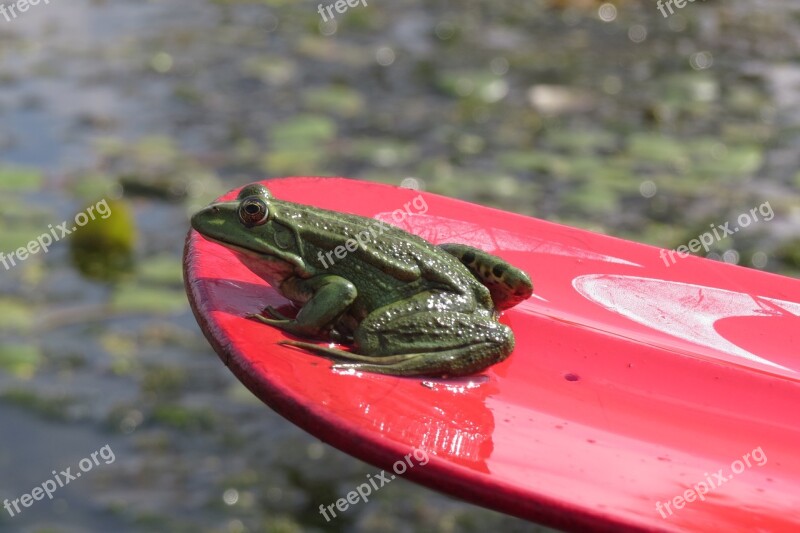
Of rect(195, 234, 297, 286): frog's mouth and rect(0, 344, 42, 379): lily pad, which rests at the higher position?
rect(195, 234, 297, 286): frog's mouth

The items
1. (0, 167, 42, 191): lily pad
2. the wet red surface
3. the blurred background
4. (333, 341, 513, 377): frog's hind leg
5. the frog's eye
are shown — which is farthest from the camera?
(0, 167, 42, 191): lily pad

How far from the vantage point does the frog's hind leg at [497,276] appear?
8.20 feet

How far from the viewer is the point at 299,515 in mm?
3975

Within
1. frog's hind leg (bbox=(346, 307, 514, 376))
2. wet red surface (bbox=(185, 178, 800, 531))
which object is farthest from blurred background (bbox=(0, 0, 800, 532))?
frog's hind leg (bbox=(346, 307, 514, 376))

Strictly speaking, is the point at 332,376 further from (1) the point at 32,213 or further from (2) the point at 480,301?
(1) the point at 32,213

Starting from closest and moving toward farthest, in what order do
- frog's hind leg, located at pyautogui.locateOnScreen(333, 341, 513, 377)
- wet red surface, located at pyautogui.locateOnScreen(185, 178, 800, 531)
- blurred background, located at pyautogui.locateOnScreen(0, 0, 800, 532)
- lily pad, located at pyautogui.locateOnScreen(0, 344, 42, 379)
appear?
1. wet red surface, located at pyautogui.locateOnScreen(185, 178, 800, 531)
2. frog's hind leg, located at pyautogui.locateOnScreen(333, 341, 513, 377)
3. blurred background, located at pyautogui.locateOnScreen(0, 0, 800, 532)
4. lily pad, located at pyautogui.locateOnScreen(0, 344, 42, 379)

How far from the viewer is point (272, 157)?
624cm

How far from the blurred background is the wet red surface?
1357mm

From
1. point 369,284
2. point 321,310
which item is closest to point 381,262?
point 369,284

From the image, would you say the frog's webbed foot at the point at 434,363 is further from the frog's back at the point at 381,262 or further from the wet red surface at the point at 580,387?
the frog's back at the point at 381,262

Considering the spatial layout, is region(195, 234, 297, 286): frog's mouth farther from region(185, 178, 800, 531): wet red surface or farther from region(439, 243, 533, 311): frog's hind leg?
region(439, 243, 533, 311): frog's hind leg

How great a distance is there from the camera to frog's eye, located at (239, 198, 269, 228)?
2.41 m

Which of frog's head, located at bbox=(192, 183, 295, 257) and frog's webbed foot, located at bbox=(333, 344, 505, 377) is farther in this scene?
frog's head, located at bbox=(192, 183, 295, 257)

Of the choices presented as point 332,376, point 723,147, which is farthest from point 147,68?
point 332,376
